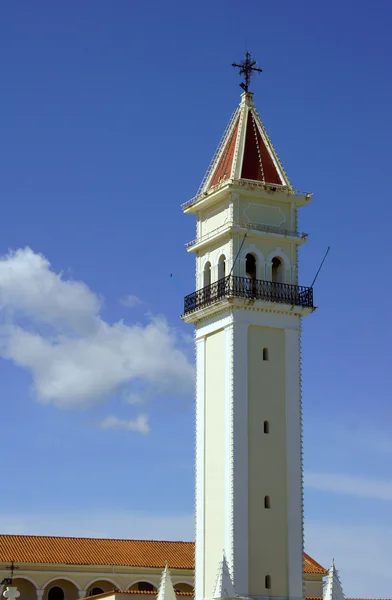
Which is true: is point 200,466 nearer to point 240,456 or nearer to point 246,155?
point 240,456

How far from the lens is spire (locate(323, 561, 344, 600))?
141 ft

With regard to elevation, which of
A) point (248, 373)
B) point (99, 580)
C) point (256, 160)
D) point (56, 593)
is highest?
point (256, 160)

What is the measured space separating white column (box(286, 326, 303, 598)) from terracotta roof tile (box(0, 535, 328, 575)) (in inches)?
703

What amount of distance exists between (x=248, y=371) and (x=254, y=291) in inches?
118

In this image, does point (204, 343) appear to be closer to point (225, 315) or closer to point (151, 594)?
point (225, 315)

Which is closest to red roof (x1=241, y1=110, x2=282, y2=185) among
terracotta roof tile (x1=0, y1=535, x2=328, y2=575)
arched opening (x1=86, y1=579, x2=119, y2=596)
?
terracotta roof tile (x1=0, y1=535, x2=328, y2=575)

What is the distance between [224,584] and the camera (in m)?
41.4

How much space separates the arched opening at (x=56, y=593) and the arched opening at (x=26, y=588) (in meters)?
0.91

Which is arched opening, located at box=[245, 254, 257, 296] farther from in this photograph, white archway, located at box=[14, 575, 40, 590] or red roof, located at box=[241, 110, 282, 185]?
white archway, located at box=[14, 575, 40, 590]

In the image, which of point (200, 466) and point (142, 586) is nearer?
point (200, 466)

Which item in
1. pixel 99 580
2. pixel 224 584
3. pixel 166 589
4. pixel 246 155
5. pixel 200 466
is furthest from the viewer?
pixel 99 580

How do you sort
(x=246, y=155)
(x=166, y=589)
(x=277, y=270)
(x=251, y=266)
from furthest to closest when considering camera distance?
(x=246, y=155) → (x=277, y=270) → (x=251, y=266) → (x=166, y=589)

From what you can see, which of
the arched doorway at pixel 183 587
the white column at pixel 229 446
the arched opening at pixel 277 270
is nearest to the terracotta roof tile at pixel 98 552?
the arched doorway at pixel 183 587

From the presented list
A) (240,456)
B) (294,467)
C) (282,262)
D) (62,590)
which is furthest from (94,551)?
(282,262)
